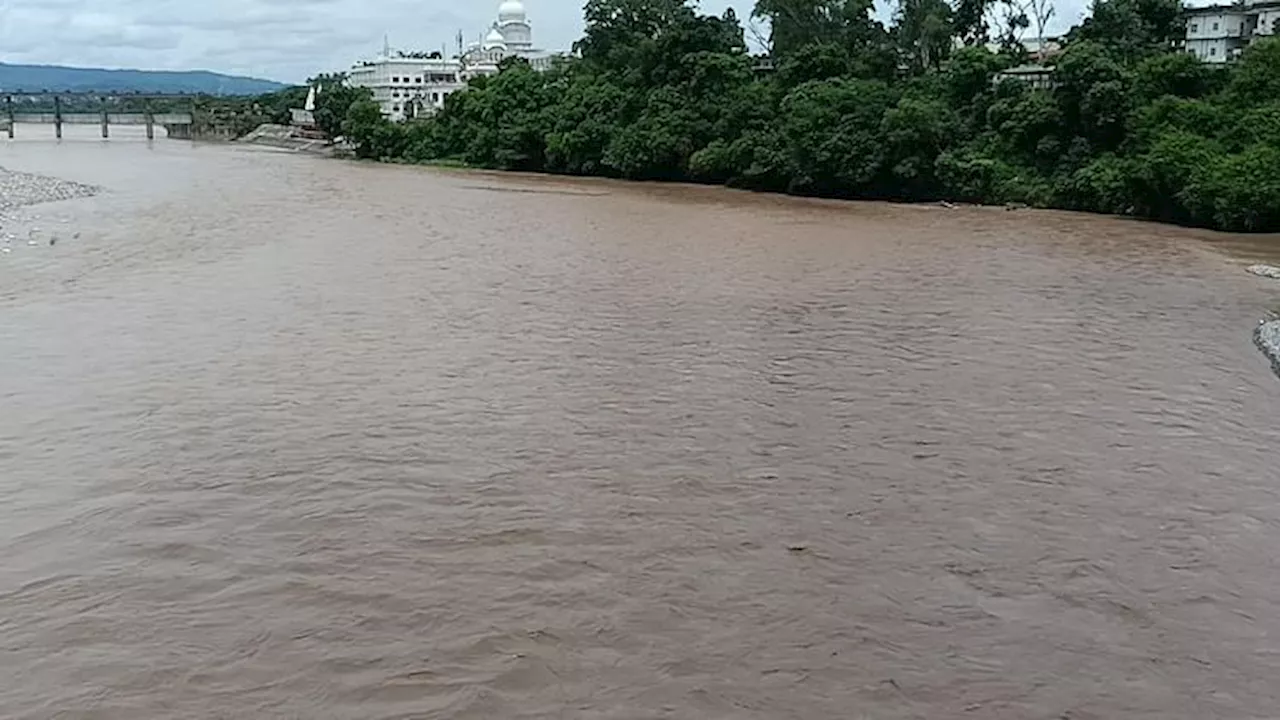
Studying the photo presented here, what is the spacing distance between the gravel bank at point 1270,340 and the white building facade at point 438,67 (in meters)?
65.8

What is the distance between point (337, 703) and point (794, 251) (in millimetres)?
16879

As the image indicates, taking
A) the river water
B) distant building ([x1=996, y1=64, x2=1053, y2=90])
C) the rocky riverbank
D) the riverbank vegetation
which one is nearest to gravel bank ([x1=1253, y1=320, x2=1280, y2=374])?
the river water

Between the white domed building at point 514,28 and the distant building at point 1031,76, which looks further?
the white domed building at point 514,28

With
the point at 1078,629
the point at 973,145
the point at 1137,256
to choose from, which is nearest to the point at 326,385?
the point at 1078,629

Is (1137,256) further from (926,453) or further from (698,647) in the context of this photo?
(698,647)

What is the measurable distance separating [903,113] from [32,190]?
23.4m

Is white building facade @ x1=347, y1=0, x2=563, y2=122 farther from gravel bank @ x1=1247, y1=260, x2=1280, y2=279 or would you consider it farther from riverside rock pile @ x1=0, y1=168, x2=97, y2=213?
gravel bank @ x1=1247, y1=260, x2=1280, y2=279

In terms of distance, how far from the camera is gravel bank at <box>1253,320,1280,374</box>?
12378mm

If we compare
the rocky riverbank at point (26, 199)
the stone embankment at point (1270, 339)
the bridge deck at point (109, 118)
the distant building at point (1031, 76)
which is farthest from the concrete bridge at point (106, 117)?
the stone embankment at point (1270, 339)

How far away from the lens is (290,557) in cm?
653

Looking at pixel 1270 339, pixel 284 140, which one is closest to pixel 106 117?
pixel 284 140

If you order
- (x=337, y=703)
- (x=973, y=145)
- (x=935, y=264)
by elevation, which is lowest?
(x=337, y=703)

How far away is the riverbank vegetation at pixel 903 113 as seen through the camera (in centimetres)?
2692

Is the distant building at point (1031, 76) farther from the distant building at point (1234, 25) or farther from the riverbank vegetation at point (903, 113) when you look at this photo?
the distant building at point (1234, 25)
